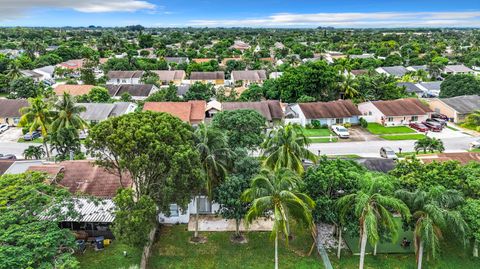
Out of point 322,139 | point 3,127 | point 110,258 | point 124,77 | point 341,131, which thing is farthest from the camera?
point 124,77

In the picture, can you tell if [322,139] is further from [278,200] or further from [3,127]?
[3,127]

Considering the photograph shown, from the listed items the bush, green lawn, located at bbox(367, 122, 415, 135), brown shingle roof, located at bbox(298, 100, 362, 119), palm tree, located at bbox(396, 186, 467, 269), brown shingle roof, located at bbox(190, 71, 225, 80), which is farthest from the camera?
brown shingle roof, located at bbox(190, 71, 225, 80)

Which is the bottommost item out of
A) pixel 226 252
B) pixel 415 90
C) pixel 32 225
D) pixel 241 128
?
pixel 226 252

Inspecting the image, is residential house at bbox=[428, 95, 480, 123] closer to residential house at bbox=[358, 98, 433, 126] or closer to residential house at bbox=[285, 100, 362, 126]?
residential house at bbox=[358, 98, 433, 126]

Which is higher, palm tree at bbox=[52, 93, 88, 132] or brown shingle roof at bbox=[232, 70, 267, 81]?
palm tree at bbox=[52, 93, 88, 132]

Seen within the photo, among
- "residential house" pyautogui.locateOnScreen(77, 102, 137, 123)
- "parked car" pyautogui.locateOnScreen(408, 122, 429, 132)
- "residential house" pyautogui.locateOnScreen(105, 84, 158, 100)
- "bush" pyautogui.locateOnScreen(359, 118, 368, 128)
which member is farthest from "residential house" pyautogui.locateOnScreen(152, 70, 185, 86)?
"parked car" pyautogui.locateOnScreen(408, 122, 429, 132)

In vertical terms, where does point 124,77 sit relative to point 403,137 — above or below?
above

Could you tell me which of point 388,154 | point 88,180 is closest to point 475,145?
point 388,154
